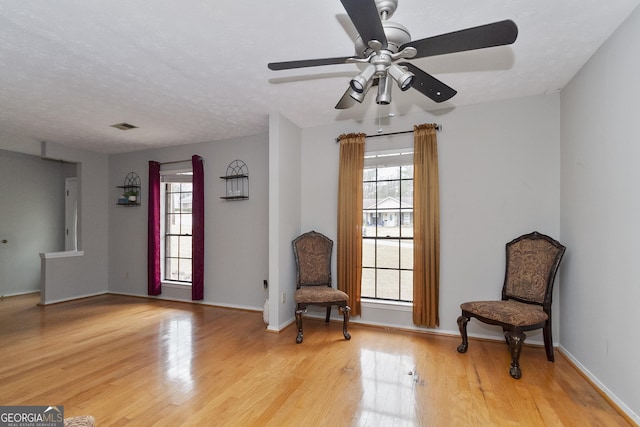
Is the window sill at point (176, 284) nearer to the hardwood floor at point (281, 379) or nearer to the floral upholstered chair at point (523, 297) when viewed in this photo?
the hardwood floor at point (281, 379)

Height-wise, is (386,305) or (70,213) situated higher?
(70,213)

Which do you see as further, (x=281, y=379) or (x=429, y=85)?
→ (x=281, y=379)

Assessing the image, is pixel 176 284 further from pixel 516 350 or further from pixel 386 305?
pixel 516 350

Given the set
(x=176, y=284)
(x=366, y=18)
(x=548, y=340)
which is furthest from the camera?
(x=176, y=284)

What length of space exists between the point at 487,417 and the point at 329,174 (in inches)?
117

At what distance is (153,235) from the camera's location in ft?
16.7

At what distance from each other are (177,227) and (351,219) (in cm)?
330

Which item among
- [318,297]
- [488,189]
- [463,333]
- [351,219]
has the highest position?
[488,189]

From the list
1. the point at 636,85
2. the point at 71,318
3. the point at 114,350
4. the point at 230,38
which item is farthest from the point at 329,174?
the point at 71,318

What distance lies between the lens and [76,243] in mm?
5637

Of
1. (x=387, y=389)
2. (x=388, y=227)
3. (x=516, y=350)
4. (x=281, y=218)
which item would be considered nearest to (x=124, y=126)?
(x=281, y=218)

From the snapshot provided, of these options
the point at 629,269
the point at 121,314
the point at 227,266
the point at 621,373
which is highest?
the point at 629,269

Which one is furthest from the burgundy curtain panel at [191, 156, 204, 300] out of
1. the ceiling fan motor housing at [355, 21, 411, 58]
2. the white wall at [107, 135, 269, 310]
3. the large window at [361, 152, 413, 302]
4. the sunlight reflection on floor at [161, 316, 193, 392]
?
the ceiling fan motor housing at [355, 21, 411, 58]

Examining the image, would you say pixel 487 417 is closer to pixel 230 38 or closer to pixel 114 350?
pixel 230 38
